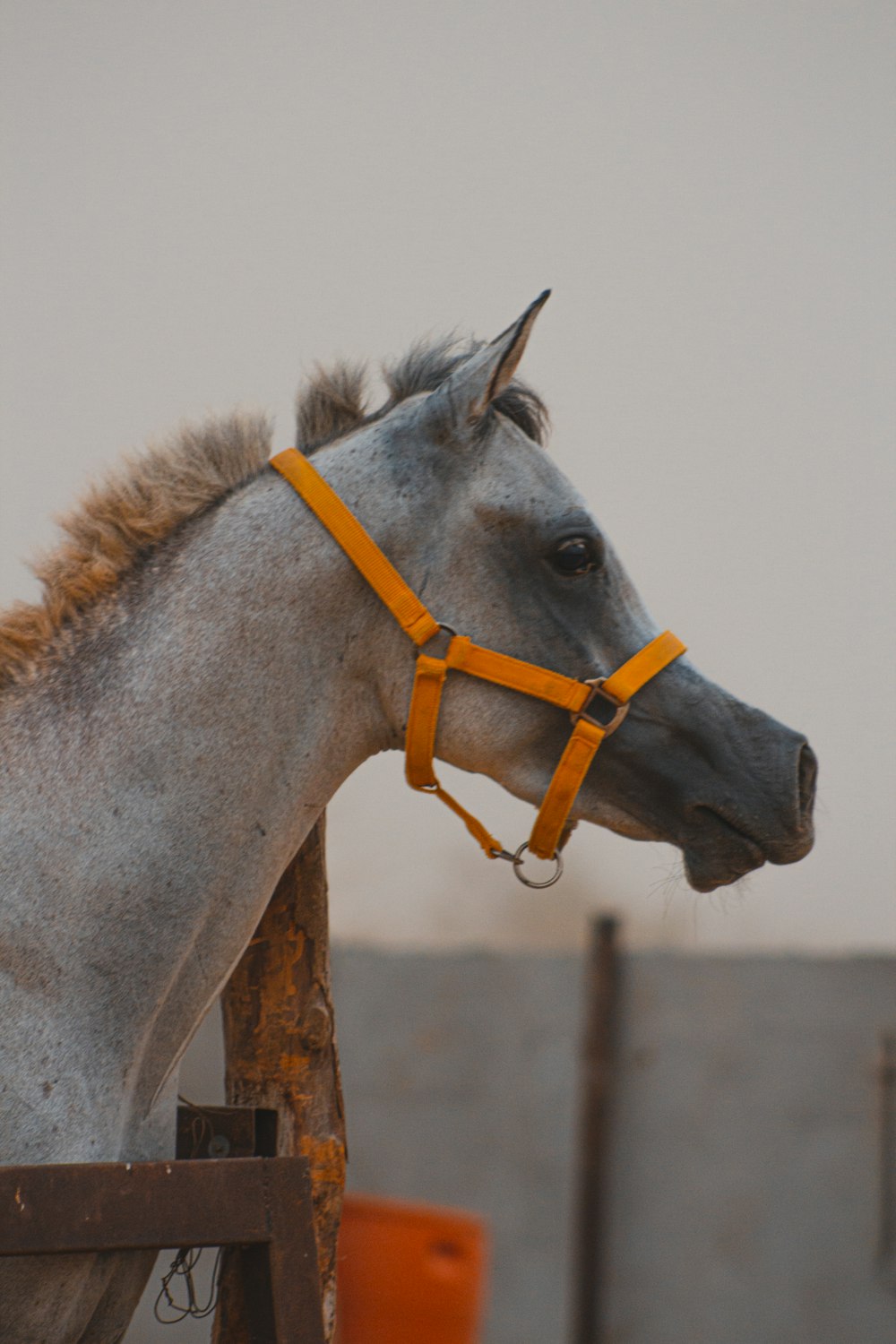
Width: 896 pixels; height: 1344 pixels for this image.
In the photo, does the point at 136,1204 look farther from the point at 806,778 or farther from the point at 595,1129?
the point at 595,1129

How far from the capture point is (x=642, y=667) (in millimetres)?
2281

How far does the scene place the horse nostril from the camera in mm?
2256

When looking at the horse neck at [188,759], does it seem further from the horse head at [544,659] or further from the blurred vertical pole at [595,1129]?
the blurred vertical pole at [595,1129]

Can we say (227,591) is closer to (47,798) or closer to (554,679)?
(47,798)

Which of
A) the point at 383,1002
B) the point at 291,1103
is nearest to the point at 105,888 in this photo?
the point at 291,1103

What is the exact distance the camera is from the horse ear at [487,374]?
228cm

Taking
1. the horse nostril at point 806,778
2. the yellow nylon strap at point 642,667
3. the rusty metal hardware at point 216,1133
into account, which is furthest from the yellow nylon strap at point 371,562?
the rusty metal hardware at point 216,1133

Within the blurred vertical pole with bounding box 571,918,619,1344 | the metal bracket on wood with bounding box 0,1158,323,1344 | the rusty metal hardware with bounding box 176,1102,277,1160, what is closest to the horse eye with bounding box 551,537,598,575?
the metal bracket on wood with bounding box 0,1158,323,1344

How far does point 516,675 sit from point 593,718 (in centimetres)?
17

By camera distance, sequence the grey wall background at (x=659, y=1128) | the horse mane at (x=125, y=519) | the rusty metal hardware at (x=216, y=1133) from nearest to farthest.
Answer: the horse mane at (x=125, y=519), the rusty metal hardware at (x=216, y=1133), the grey wall background at (x=659, y=1128)

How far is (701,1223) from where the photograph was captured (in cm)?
677

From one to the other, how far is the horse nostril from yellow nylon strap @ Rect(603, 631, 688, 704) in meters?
0.31

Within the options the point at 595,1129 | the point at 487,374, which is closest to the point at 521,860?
the point at 487,374

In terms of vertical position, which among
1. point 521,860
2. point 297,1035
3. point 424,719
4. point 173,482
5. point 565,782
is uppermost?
point 173,482
